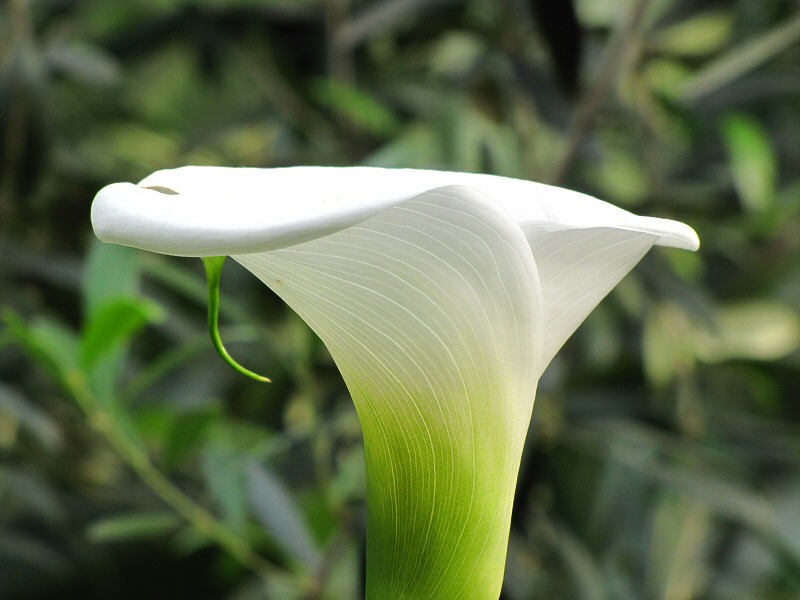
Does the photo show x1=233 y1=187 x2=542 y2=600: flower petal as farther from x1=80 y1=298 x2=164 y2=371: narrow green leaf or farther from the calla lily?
x1=80 y1=298 x2=164 y2=371: narrow green leaf

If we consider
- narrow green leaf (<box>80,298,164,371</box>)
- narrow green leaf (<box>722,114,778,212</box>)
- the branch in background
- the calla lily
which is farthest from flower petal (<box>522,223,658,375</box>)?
narrow green leaf (<box>722,114,778,212</box>)

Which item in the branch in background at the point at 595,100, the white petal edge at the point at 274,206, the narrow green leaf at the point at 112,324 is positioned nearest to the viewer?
the white petal edge at the point at 274,206

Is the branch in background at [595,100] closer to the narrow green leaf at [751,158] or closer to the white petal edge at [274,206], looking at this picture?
the narrow green leaf at [751,158]

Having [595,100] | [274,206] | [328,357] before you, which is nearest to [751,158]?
[595,100]

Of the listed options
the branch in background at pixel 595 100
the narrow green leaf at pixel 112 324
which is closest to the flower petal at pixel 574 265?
the narrow green leaf at pixel 112 324

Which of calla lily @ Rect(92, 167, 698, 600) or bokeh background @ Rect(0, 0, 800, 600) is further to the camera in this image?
bokeh background @ Rect(0, 0, 800, 600)

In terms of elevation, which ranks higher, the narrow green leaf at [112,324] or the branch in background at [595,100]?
the branch in background at [595,100]

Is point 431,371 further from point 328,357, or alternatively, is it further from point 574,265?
point 328,357
